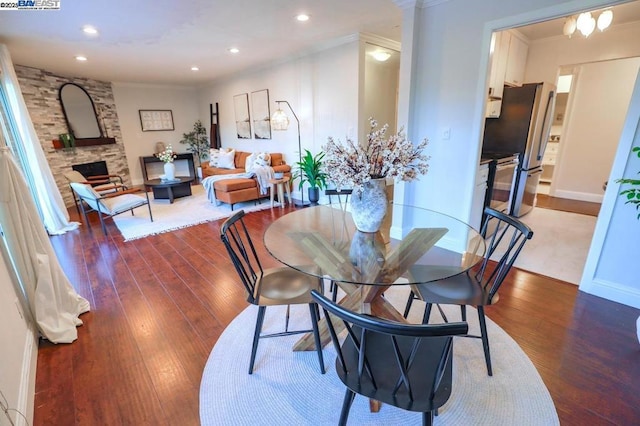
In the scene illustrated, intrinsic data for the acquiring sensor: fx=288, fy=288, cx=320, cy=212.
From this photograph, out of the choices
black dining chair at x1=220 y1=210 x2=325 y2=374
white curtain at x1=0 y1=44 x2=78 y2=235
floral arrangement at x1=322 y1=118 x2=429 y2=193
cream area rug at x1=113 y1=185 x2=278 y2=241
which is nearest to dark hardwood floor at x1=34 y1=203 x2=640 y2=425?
black dining chair at x1=220 y1=210 x2=325 y2=374

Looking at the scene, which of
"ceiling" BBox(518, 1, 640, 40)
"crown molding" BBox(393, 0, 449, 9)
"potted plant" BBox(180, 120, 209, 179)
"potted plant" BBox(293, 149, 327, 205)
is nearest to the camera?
"crown molding" BBox(393, 0, 449, 9)

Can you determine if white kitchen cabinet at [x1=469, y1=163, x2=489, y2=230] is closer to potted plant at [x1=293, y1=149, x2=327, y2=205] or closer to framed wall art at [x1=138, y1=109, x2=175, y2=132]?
potted plant at [x1=293, y1=149, x2=327, y2=205]

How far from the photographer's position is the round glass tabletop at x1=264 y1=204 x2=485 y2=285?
151cm

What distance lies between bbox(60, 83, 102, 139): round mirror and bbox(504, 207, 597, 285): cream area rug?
7.83m

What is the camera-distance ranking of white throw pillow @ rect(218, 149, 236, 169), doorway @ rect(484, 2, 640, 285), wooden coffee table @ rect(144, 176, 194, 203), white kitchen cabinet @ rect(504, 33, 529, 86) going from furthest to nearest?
1. white throw pillow @ rect(218, 149, 236, 169)
2. wooden coffee table @ rect(144, 176, 194, 203)
3. doorway @ rect(484, 2, 640, 285)
4. white kitchen cabinet @ rect(504, 33, 529, 86)

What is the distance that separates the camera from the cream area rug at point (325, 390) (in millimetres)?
1384

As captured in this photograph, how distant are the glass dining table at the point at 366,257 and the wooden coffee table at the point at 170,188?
383 centimetres

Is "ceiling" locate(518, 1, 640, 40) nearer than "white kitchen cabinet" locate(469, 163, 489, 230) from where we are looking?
No

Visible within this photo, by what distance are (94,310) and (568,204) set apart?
6.36 metres

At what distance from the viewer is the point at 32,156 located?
12.4 feet

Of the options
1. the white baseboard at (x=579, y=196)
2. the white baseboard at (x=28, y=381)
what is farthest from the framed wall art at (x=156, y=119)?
the white baseboard at (x=579, y=196)

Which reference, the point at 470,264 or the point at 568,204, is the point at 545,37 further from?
the point at 470,264

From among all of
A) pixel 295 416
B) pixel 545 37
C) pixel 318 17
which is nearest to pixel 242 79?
pixel 318 17

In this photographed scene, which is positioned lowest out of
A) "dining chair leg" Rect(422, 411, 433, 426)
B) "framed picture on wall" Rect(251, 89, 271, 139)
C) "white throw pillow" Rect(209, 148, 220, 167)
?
"dining chair leg" Rect(422, 411, 433, 426)
